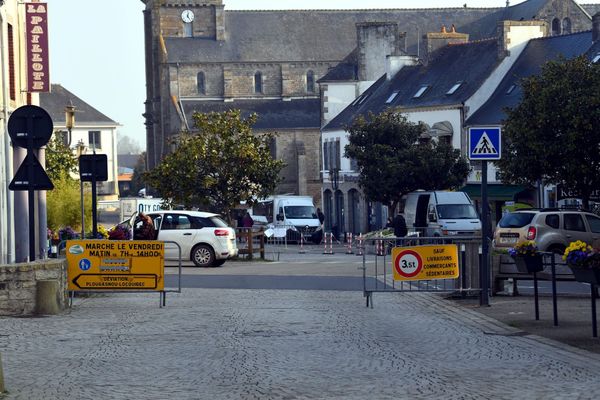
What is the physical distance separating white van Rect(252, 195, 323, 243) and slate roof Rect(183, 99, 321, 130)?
35840 millimetres

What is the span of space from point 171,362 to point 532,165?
1201 inches

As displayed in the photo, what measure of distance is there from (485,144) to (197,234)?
14.9m

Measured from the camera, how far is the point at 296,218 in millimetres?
69000

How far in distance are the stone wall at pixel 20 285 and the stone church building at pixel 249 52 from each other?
293ft

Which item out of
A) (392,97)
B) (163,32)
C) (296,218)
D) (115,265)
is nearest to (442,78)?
(392,97)


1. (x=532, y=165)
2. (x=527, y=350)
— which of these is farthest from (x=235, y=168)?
(x=527, y=350)

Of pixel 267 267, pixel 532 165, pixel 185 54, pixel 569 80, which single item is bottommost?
pixel 267 267

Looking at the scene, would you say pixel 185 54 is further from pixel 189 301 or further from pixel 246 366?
pixel 246 366

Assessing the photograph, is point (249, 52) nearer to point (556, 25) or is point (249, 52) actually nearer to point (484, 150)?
point (556, 25)

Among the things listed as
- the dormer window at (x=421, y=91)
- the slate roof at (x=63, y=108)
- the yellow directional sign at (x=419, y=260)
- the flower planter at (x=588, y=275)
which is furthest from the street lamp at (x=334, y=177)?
the flower planter at (x=588, y=275)

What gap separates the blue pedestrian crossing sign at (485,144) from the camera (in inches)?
837

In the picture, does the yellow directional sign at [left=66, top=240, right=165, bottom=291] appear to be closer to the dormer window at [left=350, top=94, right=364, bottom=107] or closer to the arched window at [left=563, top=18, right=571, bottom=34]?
the dormer window at [left=350, top=94, right=364, bottom=107]

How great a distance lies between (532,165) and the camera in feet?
140

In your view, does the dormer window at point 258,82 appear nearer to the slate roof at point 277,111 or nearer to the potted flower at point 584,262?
the slate roof at point 277,111
